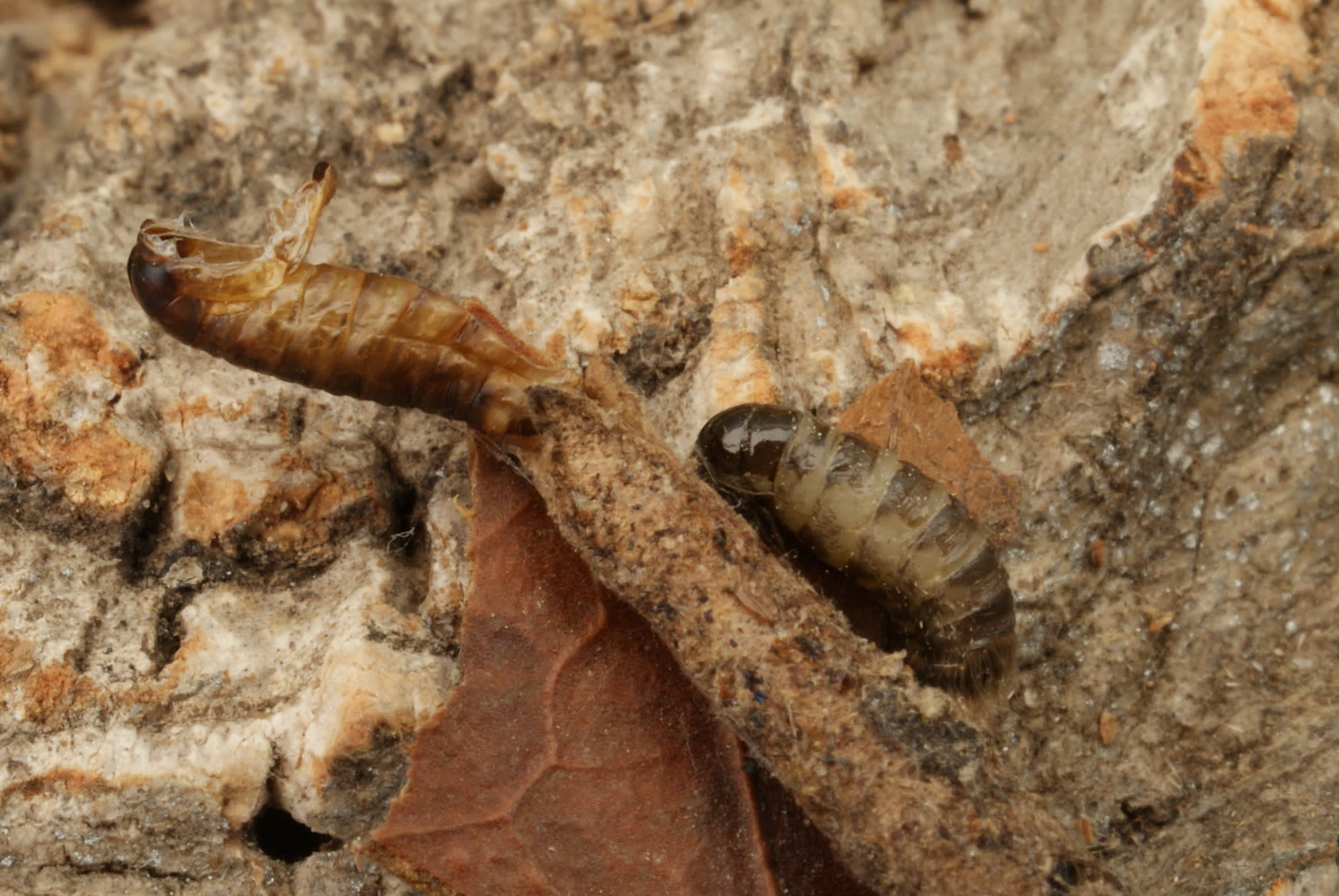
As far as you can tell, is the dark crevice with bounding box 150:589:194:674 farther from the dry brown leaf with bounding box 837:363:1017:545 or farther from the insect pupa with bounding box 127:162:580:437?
the dry brown leaf with bounding box 837:363:1017:545

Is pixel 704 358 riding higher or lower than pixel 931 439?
lower

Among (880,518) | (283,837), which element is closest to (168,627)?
(283,837)

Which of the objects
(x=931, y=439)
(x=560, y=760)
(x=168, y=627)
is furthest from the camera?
(x=931, y=439)

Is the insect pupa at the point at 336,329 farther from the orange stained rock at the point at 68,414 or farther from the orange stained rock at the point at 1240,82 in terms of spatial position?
the orange stained rock at the point at 1240,82

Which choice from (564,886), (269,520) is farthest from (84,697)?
(564,886)

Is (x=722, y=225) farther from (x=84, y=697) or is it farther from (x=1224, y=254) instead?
(x=84, y=697)

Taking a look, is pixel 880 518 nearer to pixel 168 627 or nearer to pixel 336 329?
pixel 336 329

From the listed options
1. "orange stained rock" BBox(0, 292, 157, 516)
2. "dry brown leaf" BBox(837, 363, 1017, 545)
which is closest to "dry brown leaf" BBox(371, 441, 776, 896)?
"dry brown leaf" BBox(837, 363, 1017, 545)

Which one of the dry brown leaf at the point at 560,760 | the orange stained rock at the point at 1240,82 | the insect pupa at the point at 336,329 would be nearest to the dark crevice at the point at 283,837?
the dry brown leaf at the point at 560,760
